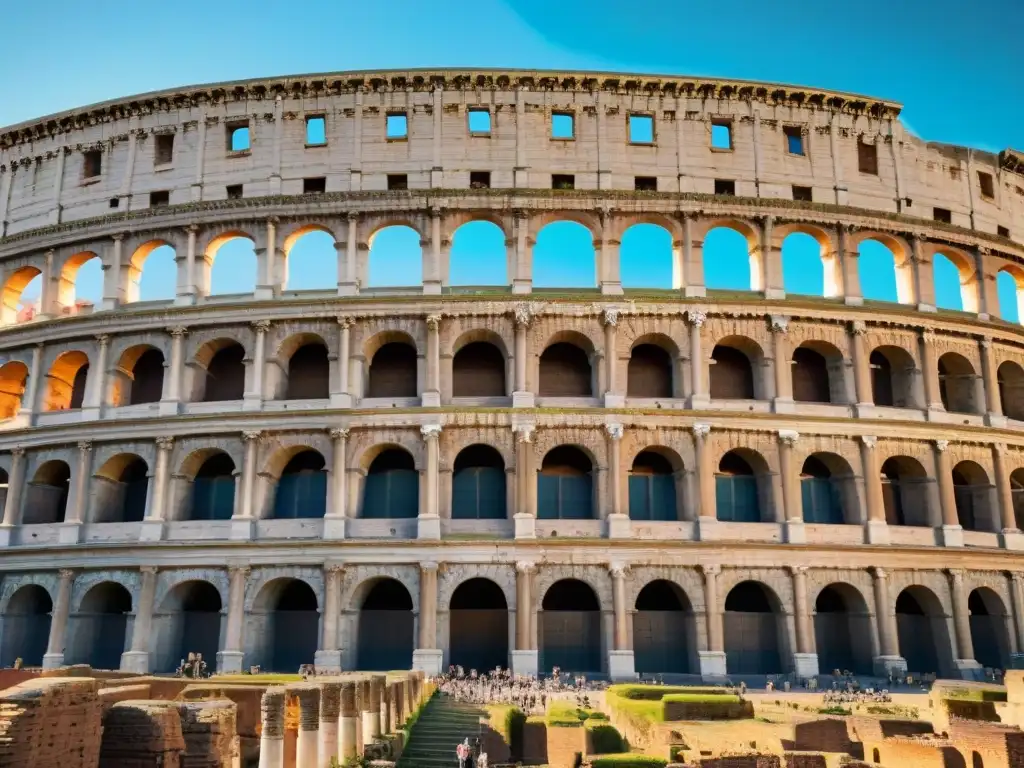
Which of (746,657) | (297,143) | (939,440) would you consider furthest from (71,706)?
(939,440)

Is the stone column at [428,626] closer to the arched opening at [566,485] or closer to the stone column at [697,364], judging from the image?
the arched opening at [566,485]

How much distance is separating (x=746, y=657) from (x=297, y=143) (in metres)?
23.2

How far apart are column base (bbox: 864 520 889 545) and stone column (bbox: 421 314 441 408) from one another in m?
14.6

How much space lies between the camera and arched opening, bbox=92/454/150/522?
106ft

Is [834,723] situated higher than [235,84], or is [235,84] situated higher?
[235,84]

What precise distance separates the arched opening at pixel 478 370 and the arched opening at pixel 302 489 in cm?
529

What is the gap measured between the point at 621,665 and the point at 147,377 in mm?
19488

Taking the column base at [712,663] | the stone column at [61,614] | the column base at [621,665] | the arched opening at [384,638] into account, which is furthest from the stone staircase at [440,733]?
the stone column at [61,614]

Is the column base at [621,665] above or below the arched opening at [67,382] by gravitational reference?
below

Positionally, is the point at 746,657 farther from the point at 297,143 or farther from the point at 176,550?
the point at 297,143

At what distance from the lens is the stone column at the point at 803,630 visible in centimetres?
2948

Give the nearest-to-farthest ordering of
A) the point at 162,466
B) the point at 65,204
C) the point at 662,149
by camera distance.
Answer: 1. the point at 162,466
2. the point at 662,149
3. the point at 65,204

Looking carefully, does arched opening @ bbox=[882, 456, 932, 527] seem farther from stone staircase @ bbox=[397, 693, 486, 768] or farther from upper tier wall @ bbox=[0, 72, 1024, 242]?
stone staircase @ bbox=[397, 693, 486, 768]

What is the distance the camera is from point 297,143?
3400cm
